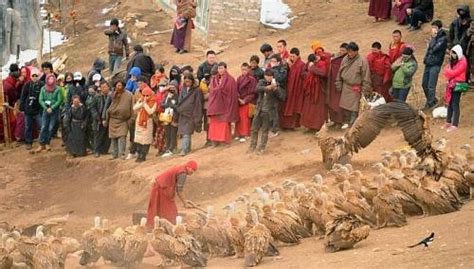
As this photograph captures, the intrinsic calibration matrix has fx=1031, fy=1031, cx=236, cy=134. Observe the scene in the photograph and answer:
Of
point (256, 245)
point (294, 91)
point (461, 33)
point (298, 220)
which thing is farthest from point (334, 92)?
point (256, 245)

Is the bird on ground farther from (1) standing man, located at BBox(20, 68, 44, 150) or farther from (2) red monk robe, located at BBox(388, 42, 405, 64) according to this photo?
(1) standing man, located at BBox(20, 68, 44, 150)

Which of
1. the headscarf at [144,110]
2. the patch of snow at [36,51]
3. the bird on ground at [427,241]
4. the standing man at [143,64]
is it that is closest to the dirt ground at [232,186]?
the bird on ground at [427,241]

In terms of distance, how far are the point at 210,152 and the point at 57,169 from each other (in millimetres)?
3330

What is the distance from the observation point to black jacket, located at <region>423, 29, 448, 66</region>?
1714 cm

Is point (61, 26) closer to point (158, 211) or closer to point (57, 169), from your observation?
point (57, 169)

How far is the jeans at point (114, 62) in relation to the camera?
23.2m

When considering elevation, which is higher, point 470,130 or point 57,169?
point 470,130

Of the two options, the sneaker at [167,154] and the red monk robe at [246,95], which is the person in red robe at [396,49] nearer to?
the red monk robe at [246,95]

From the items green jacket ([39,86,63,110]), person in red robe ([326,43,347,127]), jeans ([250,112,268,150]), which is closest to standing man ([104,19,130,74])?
green jacket ([39,86,63,110])

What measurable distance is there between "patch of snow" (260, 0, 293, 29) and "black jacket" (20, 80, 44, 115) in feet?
25.2

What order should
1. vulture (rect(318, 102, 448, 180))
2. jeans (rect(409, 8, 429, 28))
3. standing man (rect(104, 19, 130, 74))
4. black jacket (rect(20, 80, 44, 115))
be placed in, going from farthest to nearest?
standing man (rect(104, 19, 130, 74)), jeans (rect(409, 8, 429, 28)), black jacket (rect(20, 80, 44, 115)), vulture (rect(318, 102, 448, 180))

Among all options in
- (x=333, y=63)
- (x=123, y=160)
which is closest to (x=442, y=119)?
(x=333, y=63)

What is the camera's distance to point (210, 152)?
697 inches

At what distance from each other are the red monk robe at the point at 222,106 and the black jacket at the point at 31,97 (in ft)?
13.4
